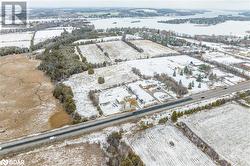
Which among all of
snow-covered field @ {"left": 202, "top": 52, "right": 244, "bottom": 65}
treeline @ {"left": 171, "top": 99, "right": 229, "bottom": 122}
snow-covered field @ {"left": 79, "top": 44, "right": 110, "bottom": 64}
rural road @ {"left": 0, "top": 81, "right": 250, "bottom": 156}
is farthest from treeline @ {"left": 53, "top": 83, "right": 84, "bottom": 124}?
snow-covered field @ {"left": 202, "top": 52, "right": 244, "bottom": 65}

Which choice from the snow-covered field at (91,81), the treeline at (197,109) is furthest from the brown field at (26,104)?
the treeline at (197,109)

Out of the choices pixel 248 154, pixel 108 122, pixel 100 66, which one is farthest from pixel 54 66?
pixel 248 154

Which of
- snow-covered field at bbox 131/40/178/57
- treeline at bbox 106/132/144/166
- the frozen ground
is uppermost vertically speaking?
snow-covered field at bbox 131/40/178/57

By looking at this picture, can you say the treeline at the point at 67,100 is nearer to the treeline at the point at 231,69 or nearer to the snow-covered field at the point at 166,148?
the snow-covered field at the point at 166,148

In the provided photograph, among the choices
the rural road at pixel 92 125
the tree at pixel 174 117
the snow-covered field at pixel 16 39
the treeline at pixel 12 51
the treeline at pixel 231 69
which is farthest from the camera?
the snow-covered field at pixel 16 39

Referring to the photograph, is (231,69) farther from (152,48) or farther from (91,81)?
(91,81)

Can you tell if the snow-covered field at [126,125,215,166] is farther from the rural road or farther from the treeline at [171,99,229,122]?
the rural road
